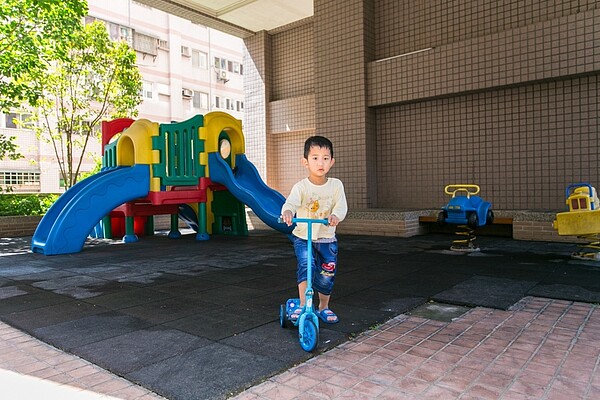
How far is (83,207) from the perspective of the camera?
7672 millimetres

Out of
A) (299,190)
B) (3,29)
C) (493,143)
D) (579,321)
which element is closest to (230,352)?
(299,190)

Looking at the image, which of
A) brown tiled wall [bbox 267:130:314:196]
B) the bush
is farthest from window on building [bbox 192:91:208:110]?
the bush

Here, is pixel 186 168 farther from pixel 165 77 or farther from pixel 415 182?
pixel 165 77

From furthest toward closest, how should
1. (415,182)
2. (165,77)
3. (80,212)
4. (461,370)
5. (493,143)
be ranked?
(165,77) < (415,182) < (493,143) < (80,212) < (461,370)

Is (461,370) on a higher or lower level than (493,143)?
lower

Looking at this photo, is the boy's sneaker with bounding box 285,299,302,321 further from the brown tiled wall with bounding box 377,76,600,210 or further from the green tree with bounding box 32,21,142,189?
the green tree with bounding box 32,21,142,189

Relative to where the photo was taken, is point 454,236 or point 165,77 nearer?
point 454,236

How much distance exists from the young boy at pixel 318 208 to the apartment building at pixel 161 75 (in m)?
21.5

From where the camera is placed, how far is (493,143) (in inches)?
376

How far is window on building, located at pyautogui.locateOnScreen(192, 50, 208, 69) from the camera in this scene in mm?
30609

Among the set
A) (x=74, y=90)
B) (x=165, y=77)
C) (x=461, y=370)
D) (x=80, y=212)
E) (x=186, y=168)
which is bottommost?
(x=461, y=370)

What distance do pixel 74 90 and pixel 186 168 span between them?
556cm

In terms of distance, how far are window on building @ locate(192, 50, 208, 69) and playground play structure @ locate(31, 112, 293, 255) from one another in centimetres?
2148

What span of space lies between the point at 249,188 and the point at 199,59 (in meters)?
24.6
